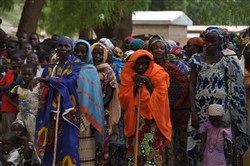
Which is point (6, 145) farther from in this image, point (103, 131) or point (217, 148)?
point (217, 148)

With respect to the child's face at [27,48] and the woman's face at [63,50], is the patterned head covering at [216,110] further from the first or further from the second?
the child's face at [27,48]

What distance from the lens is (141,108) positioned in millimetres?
7648

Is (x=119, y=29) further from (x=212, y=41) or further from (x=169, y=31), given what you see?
(x=212, y=41)

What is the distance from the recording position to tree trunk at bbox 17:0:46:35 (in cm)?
1482

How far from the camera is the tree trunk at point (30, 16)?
14.8 metres

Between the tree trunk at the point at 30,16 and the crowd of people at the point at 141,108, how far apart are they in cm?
651

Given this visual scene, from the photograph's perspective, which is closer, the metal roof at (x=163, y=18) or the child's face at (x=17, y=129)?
the child's face at (x=17, y=129)

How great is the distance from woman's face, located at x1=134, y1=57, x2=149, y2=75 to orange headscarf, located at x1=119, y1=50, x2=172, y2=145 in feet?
0.11

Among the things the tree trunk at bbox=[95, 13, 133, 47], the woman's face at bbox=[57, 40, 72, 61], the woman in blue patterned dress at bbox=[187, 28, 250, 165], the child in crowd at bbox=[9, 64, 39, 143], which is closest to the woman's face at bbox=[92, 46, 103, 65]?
the woman's face at bbox=[57, 40, 72, 61]

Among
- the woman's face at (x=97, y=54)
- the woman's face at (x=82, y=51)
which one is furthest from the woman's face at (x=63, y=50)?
the woman's face at (x=97, y=54)

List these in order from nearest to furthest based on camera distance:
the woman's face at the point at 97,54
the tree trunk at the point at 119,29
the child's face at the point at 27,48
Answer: the woman's face at the point at 97,54 < the child's face at the point at 27,48 < the tree trunk at the point at 119,29

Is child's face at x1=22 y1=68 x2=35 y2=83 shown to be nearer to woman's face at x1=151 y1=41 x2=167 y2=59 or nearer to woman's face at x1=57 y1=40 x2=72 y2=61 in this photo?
woman's face at x1=57 y1=40 x2=72 y2=61

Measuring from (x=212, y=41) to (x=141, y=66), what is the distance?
84 cm

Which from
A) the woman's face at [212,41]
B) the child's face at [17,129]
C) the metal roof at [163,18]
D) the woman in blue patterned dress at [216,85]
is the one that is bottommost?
the child's face at [17,129]
